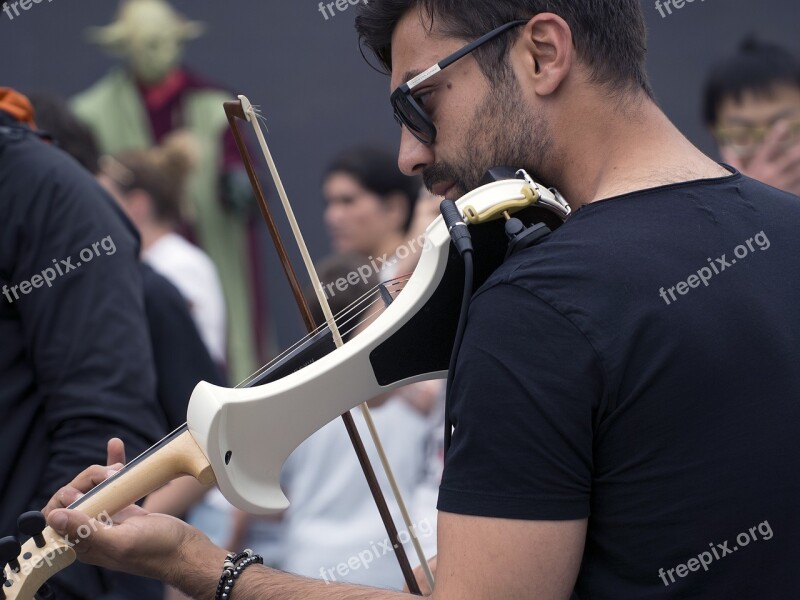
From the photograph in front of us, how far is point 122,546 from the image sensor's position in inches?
64.9

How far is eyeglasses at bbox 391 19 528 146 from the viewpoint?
64.0 inches

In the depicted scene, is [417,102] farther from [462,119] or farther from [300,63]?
[300,63]

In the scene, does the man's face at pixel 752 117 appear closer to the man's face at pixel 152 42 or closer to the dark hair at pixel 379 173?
the dark hair at pixel 379 173

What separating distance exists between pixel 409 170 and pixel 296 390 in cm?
39

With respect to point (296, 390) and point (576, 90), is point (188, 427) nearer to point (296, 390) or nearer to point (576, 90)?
point (296, 390)

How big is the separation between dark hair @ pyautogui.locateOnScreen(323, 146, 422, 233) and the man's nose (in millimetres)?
3037

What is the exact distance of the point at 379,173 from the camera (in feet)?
16.0

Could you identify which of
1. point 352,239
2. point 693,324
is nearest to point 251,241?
point 352,239

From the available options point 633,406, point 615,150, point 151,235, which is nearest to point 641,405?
point 633,406

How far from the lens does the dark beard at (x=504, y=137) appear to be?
5.24 ft
